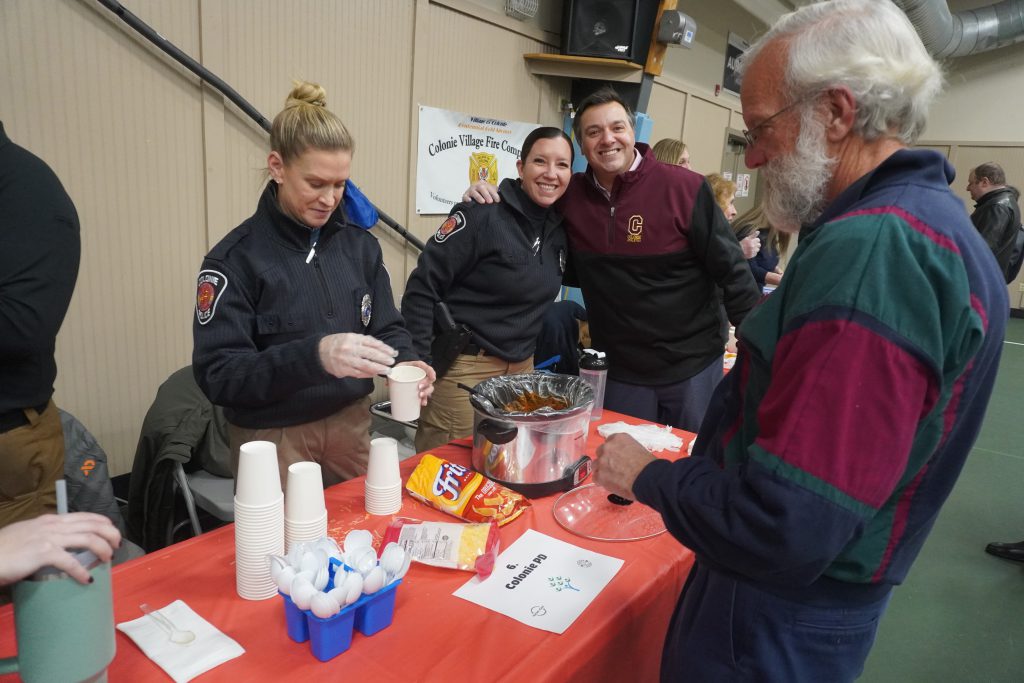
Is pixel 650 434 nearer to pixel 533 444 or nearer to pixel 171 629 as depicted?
pixel 533 444

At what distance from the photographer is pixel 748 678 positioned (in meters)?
0.96

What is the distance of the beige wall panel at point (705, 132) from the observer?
21.6 feet

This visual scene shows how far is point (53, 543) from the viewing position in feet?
2.18

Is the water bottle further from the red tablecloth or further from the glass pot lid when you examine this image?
the red tablecloth

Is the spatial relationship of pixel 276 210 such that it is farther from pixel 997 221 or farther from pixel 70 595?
pixel 997 221

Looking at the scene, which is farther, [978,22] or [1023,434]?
[978,22]

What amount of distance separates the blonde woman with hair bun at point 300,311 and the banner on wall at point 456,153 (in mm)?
2489

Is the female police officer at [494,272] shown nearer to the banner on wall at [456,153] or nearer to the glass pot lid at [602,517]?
the glass pot lid at [602,517]

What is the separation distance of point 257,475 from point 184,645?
0.26 m

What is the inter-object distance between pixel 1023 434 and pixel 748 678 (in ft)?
16.4

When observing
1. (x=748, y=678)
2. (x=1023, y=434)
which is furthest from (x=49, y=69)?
(x=1023, y=434)

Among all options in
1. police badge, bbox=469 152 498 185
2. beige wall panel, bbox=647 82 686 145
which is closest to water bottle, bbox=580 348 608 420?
police badge, bbox=469 152 498 185

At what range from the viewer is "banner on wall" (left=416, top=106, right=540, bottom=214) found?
419cm

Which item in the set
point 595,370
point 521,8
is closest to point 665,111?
point 521,8
